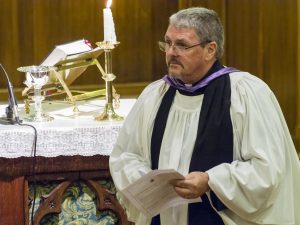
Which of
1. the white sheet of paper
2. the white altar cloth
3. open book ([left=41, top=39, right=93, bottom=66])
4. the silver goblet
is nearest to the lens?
the white sheet of paper

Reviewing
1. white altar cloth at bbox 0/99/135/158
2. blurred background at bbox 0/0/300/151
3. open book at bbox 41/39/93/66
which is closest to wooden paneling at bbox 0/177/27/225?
white altar cloth at bbox 0/99/135/158

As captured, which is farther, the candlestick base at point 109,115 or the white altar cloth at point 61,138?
the candlestick base at point 109,115

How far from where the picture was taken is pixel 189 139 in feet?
8.73

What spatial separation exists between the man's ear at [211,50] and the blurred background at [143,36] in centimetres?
231

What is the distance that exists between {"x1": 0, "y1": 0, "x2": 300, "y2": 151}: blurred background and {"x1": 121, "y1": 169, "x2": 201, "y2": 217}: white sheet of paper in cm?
241

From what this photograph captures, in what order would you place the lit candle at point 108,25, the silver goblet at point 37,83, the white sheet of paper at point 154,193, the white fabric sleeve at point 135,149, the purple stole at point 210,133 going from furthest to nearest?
the silver goblet at point 37,83, the lit candle at point 108,25, the white fabric sleeve at point 135,149, the purple stole at point 210,133, the white sheet of paper at point 154,193

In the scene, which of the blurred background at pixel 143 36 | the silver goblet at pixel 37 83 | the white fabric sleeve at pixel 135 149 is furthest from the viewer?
the blurred background at pixel 143 36

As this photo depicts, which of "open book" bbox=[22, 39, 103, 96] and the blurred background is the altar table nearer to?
"open book" bbox=[22, 39, 103, 96]

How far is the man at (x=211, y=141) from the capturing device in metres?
2.51

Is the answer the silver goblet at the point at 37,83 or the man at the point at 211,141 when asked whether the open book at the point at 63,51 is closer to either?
the silver goblet at the point at 37,83

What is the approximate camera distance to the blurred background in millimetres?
4957

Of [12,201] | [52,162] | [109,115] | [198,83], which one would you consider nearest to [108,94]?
[109,115]

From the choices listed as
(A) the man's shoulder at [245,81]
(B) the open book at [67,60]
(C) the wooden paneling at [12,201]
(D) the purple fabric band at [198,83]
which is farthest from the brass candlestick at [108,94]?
(A) the man's shoulder at [245,81]

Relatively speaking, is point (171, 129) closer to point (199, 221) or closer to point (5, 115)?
point (199, 221)
